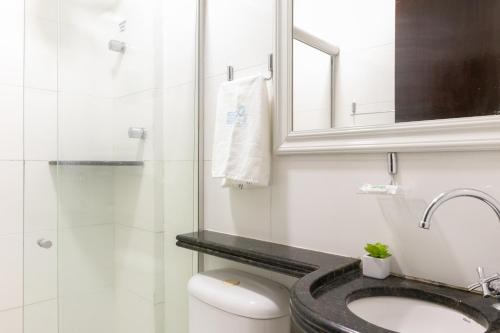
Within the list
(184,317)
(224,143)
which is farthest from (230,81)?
(184,317)

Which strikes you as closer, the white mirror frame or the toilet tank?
the white mirror frame

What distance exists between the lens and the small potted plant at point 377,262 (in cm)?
90

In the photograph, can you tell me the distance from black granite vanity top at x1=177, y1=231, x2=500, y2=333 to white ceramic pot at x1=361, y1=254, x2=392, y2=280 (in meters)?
0.02

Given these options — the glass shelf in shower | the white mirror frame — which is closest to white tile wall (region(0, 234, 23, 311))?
the glass shelf in shower

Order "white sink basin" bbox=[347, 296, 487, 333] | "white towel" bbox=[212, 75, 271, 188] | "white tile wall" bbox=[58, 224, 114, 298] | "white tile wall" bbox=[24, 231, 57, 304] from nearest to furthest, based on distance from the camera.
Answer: "white sink basin" bbox=[347, 296, 487, 333] < "white towel" bbox=[212, 75, 271, 188] < "white tile wall" bbox=[58, 224, 114, 298] < "white tile wall" bbox=[24, 231, 57, 304]

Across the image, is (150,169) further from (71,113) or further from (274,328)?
(274,328)

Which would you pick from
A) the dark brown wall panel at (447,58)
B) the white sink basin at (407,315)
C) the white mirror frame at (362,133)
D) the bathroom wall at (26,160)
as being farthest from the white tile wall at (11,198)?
the dark brown wall panel at (447,58)

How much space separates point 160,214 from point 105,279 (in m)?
0.39

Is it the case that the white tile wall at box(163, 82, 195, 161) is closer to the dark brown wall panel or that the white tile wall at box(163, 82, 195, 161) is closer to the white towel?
the white towel

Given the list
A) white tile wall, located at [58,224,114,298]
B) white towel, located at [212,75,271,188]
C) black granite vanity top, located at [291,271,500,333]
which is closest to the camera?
black granite vanity top, located at [291,271,500,333]

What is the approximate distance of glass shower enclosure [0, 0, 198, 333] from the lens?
1.43m

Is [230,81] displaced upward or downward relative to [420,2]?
downward

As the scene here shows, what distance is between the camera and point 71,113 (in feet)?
4.70

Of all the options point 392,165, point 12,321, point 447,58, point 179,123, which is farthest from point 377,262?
point 12,321
